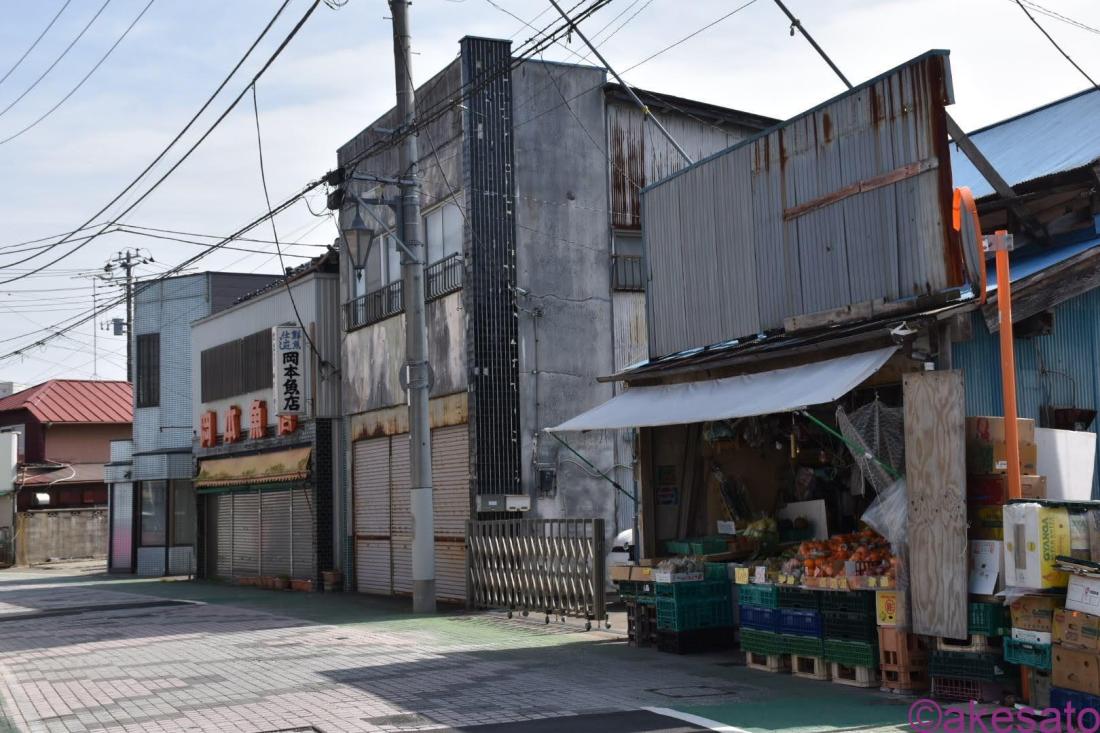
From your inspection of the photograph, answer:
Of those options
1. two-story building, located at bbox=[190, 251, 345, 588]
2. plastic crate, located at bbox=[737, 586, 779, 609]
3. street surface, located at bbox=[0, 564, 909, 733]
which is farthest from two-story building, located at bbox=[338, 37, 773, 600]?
plastic crate, located at bbox=[737, 586, 779, 609]

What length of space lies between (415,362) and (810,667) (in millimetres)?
9694

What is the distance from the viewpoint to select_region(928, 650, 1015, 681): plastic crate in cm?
1026

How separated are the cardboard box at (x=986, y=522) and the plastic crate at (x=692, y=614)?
13.7ft

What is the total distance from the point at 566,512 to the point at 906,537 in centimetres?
1110

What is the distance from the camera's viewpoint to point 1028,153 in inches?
622

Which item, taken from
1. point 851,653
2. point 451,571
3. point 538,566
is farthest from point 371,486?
point 851,653

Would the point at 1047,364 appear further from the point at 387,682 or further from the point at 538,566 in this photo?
the point at 538,566

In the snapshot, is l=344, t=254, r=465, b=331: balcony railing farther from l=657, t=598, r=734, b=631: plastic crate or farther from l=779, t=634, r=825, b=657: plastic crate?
l=779, t=634, r=825, b=657: plastic crate

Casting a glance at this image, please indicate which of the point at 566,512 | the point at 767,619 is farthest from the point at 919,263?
the point at 566,512

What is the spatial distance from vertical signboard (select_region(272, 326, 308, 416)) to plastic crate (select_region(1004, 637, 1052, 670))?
20710mm

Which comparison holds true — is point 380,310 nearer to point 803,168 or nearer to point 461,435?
point 461,435

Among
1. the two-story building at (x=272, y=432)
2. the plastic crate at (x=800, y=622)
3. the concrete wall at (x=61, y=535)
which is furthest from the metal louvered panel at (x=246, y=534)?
the plastic crate at (x=800, y=622)

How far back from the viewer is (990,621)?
10320 millimetres

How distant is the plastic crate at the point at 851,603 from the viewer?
11430 millimetres
